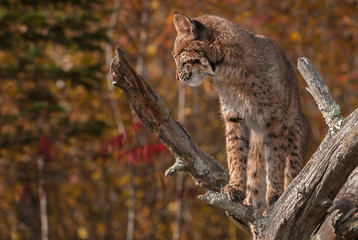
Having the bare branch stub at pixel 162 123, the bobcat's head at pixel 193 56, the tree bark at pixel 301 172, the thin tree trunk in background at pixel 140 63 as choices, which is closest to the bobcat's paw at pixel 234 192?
the bare branch stub at pixel 162 123

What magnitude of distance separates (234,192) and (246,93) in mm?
871

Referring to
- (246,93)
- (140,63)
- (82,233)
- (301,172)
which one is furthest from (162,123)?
(82,233)

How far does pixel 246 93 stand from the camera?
15.2 ft

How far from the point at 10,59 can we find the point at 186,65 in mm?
5202

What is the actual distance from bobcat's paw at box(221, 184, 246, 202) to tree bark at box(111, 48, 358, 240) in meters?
0.47

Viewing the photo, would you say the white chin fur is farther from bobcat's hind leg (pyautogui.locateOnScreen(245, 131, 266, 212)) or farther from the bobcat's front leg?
bobcat's hind leg (pyautogui.locateOnScreen(245, 131, 266, 212))

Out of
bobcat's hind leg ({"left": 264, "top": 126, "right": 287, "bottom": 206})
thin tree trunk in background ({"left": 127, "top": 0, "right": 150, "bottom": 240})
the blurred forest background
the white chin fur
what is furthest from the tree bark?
thin tree trunk in background ({"left": 127, "top": 0, "right": 150, "bottom": 240})

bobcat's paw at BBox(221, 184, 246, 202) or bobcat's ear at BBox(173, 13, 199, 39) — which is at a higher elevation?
bobcat's ear at BBox(173, 13, 199, 39)

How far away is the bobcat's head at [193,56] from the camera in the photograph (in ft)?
15.1

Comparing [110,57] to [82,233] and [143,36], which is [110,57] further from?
[82,233]

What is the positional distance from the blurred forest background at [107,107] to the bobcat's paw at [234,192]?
302 cm

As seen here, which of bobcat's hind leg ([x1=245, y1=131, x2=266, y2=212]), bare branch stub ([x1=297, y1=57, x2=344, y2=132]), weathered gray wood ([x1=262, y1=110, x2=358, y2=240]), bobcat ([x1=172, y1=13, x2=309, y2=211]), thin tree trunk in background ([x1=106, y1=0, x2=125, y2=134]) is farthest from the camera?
thin tree trunk in background ([x1=106, y1=0, x2=125, y2=134])

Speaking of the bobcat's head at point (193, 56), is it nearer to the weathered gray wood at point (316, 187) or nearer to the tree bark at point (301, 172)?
the tree bark at point (301, 172)

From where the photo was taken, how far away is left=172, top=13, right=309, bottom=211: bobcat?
181 inches
